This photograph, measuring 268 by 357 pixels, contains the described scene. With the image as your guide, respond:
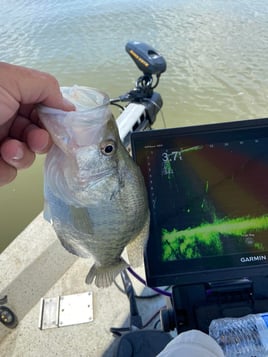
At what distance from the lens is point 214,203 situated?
1.27m

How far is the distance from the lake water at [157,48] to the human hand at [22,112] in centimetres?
246

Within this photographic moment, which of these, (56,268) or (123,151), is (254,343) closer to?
(123,151)

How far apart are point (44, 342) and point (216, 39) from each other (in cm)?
542

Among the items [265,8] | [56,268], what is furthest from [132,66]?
[56,268]

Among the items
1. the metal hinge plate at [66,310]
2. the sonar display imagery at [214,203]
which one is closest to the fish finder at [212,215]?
the sonar display imagery at [214,203]

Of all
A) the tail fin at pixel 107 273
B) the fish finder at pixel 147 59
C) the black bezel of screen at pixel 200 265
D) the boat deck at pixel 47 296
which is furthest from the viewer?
the fish finder at pixel 147 59

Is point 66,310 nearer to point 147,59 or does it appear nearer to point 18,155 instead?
point 18,155

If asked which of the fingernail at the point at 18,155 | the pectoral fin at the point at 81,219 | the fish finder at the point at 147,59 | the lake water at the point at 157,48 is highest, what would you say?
the fingernail at the point at 18,155

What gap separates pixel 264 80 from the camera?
5145 millimetres

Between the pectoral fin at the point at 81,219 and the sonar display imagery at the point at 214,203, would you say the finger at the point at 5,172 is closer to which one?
the pectoral fin at the point at 81,219

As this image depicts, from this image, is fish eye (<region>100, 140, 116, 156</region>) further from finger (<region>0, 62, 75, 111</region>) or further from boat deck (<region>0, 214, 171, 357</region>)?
boat deck (<region>0, 214, 171, 357</region>)

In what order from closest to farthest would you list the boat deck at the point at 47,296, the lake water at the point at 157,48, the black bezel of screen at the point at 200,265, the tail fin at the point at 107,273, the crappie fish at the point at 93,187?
1. the crappie fish at the point at 93,187
2. the tail fin at the point at 107,273
3. the black bezel of screen at the point at 200,265
4. the boat deck at the point at 47,296
5. the lake water at the point at 157,48

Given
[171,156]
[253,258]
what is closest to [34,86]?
[171,156]

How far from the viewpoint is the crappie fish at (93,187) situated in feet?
3.22
